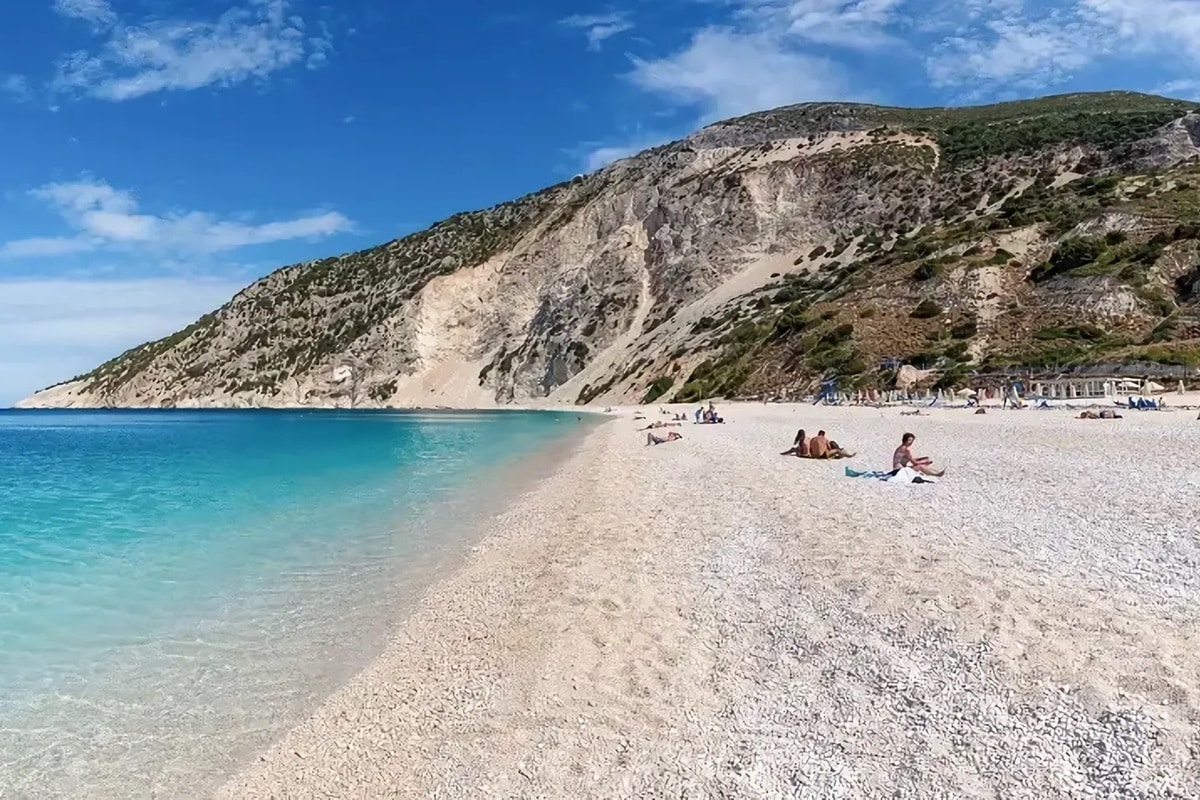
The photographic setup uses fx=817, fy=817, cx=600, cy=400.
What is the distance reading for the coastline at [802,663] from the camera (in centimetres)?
362

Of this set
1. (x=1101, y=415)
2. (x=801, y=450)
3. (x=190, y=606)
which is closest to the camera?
(x=190, y=606)

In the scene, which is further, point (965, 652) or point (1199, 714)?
point (965, 652)

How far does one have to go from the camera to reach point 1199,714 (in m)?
3.47

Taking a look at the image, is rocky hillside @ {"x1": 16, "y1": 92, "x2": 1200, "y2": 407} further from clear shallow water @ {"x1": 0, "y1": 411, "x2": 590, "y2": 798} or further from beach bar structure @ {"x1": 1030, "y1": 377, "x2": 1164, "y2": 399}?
clear shallow water @ {"x1": 0, "y1": 411, "x2": 590, "y2": 798}

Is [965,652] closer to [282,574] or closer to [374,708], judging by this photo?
[374,708]

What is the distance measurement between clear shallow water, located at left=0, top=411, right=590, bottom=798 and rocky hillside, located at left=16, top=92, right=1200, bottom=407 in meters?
29.0

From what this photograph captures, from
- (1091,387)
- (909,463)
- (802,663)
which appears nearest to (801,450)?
(909,463)

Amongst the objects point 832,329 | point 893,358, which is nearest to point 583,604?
point 893,358

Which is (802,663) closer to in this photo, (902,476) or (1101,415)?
(902,476)


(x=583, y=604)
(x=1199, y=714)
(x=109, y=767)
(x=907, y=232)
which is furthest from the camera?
A: (x=907, y=232)

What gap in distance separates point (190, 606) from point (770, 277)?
200 feet

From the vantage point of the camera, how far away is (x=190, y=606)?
800cm

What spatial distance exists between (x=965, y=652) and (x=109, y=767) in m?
4.88

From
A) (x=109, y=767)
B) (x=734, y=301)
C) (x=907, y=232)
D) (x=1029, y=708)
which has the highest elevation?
(x=907, y=232)
